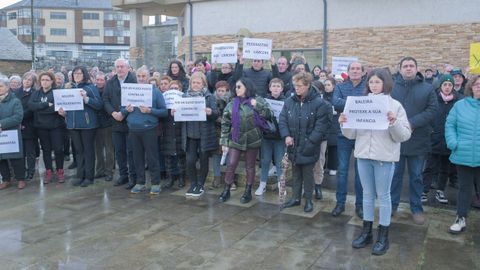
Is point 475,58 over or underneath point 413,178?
over

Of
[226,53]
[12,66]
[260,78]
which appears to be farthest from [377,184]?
[12,66]

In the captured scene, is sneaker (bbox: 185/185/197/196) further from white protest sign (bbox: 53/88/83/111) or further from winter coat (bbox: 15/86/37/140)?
winter coat (bbox: 15/86/37/140)

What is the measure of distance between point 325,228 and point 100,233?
2840 millimetres

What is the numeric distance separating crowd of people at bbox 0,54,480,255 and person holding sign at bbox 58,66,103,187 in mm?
18

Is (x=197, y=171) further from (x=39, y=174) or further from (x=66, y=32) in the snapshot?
(x=66, y=32)

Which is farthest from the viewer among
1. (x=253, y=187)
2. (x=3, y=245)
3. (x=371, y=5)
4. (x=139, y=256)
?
(x=371, y=5)

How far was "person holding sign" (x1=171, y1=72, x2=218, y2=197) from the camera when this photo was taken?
283 inches

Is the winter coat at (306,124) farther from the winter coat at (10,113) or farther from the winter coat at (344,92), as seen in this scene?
the winter coat at (10,113)

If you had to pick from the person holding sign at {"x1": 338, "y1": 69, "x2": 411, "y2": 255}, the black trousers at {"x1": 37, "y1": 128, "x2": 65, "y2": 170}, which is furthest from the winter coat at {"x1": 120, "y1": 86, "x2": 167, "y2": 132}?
the person holding sign at {"x1": 338, "y1": 69, "x2": 411, "y2": 255}

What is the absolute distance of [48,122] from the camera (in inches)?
321

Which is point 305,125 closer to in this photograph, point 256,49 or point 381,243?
point 381,243

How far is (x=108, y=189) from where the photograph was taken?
7.87 metres

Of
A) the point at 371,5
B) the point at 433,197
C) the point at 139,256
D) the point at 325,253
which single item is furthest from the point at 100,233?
the point at 371,5

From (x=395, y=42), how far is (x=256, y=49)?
1091 centimetres
